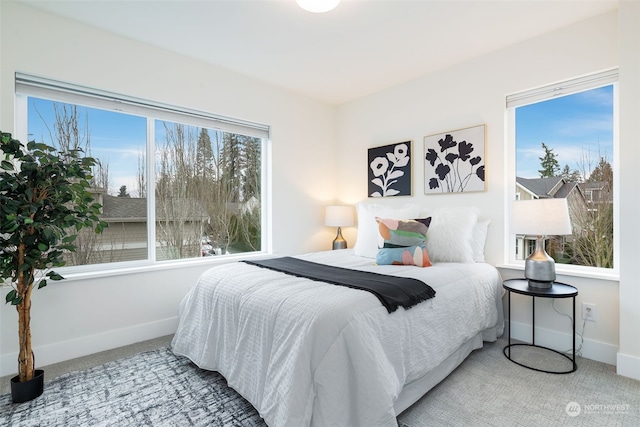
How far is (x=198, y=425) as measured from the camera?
162 cm

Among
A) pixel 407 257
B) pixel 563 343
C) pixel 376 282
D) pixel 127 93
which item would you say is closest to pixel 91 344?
pixel 127 93

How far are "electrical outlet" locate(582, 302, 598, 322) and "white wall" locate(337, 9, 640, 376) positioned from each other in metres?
0.03

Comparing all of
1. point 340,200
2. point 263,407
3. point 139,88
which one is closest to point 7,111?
point 139,88

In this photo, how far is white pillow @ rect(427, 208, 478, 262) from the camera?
8.76 feet

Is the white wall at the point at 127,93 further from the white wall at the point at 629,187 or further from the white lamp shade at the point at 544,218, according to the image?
the white wall at the point at 629,187

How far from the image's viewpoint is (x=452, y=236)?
271cm

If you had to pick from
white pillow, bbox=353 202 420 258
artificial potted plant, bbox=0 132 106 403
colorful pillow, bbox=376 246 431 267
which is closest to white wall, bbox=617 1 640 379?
colorful pillow, bbox=376 246 431 267

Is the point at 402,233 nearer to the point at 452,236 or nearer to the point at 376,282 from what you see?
the point at 452,236

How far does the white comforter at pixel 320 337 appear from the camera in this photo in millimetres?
1354

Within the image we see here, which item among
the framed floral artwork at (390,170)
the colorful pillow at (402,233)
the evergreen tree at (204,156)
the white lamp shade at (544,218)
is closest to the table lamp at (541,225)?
the white lamp shade at (544,218)

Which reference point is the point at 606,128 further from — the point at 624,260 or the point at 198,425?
the point at 198,425

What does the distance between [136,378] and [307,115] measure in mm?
3231

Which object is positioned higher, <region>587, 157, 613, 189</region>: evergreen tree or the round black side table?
<region>587, 157, 613, 189</region>: evergreen tree

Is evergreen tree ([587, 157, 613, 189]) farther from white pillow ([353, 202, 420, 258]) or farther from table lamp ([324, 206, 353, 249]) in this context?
table lamp ([324, 206, 353, 249])
